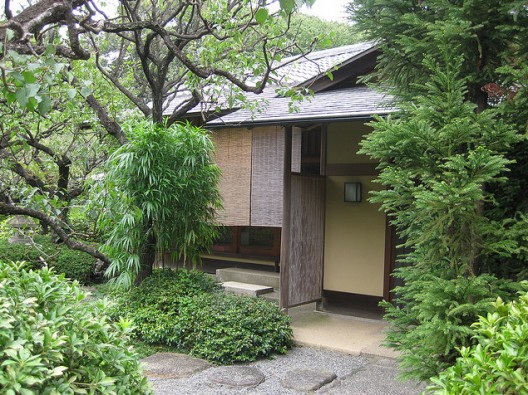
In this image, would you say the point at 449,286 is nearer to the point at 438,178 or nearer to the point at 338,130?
the point at 438,178

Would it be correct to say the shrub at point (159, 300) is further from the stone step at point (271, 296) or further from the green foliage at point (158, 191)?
the stone step at point (271, 296)

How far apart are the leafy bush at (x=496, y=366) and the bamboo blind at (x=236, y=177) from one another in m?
5.63

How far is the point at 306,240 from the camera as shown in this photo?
7.54 m

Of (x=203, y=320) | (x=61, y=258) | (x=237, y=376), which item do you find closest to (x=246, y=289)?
(x=203, y=320)

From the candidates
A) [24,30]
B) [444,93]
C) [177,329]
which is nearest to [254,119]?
[177,329]

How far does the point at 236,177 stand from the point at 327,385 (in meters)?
3.96

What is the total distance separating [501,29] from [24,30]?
3.32 meters

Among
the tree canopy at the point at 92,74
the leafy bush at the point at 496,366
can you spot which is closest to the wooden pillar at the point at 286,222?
the tree canopy at the point at 92,74

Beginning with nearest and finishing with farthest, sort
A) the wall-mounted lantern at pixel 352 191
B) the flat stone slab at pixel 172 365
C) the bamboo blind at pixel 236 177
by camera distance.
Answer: the flat stone slab at pixel 172 365 < the wall-mounted lantern at pixel 352 191 < the bamboo blind at pixel 236 177

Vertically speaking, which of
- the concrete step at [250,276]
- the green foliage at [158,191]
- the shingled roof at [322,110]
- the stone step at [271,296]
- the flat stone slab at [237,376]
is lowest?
the flat stone slab at [237,376]

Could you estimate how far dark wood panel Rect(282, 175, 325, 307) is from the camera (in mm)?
7243

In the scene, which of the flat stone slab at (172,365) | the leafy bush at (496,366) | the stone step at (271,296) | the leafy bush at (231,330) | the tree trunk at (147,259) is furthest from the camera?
the stone step at (271,296)

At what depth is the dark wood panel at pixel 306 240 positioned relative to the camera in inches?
285

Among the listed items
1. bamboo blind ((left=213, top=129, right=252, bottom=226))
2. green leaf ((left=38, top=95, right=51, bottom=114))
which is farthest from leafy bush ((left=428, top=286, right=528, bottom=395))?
bamboo blind ((left=213, top=129, right=252, bottom=226))
